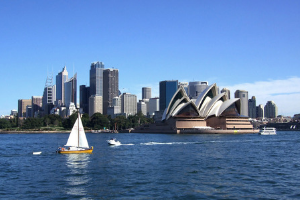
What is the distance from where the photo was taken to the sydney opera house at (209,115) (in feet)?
379

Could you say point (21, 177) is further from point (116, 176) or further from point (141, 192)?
point (141, 192)

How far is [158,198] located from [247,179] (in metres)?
7.81

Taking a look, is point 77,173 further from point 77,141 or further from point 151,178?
point 77,141

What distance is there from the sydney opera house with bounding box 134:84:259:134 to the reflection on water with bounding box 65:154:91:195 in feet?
256

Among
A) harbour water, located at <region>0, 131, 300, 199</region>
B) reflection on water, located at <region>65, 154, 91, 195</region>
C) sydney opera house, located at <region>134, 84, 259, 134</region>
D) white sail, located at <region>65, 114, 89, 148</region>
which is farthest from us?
sydney opera house, located at <region>134, 84, 259, 134</region>

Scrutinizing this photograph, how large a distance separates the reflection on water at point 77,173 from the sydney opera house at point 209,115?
7789cm

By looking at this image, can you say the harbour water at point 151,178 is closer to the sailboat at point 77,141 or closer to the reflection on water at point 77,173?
the reflection on water at point 77,173

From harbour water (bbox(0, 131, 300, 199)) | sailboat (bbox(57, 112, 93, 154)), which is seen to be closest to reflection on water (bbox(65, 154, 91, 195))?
harbour water (bbox(0, 131, 300, 199))

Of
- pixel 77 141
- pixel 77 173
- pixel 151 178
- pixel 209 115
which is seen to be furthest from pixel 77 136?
pixel 209 115

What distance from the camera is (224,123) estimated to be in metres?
116

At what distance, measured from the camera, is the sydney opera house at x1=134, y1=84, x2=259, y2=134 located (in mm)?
115625

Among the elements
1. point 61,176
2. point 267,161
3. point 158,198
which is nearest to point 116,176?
point 61,176

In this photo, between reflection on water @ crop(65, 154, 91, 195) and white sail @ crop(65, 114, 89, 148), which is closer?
reflection on water @ crop(65, 154, 91, 195)

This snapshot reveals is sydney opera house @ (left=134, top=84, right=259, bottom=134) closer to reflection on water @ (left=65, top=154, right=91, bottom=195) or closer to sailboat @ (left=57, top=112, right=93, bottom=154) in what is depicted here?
sailboat @ (left=57, top=112, right=93, bottom=154)
